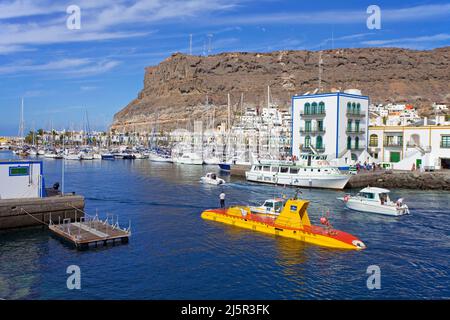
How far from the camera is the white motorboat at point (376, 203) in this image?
40.5 m

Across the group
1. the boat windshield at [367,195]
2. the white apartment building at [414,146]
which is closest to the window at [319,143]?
the white apartment building at [414,146]

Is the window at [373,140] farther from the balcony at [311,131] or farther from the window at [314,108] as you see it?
the window at [314,108]

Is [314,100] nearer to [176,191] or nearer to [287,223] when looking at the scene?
[176,191]

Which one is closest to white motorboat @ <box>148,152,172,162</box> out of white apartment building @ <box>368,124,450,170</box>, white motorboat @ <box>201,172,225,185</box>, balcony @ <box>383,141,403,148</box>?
white motorboat @ <box>201,172,225,185</box>

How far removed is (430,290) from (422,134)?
53876 millimetres

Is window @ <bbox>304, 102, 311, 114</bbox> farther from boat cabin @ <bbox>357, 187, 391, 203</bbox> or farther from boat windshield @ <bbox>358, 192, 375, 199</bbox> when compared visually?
boat cabin @ <bbox>357, 187, 391, 203</bbox>

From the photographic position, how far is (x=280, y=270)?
2427 cm

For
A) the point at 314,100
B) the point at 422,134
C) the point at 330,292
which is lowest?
the point at 330,292

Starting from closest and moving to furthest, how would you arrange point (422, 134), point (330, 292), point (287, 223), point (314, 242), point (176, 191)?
point (330, 292) < point (314, 242) < point (287, 223) < point (176, 191) < point (422, 134)

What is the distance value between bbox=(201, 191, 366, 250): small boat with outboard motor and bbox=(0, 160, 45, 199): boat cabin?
14.7 metres

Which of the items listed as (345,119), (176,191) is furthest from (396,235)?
(345,119)

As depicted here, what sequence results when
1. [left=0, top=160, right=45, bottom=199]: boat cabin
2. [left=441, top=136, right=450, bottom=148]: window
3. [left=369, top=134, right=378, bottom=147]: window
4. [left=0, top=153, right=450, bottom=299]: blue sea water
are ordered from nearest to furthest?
[left=0, top=153, right=450, bottom=299]: blue sea water
[left=0, top=160, right=45, bottom=199]: boat cabin
[left=441, top=136, right=450, bottom=148]: window
[left=369, top=134, right=378, bottom=147]: window

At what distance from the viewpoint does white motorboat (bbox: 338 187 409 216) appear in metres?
40.5

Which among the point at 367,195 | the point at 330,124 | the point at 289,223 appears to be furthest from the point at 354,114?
the point at 289,223
